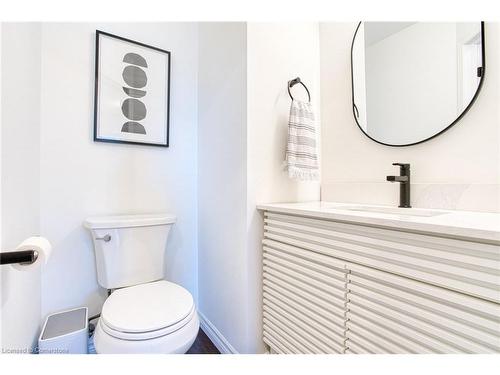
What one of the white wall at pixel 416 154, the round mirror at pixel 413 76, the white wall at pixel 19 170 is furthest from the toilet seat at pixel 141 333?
the round mirror at pixel 413 76

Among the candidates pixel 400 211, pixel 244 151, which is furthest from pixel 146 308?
pixel 400 211

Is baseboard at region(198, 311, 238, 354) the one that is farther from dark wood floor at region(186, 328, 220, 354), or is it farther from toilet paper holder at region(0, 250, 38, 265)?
toilet paper holder at region(0, 250, 38, 265)

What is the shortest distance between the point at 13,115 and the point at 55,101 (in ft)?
1.74

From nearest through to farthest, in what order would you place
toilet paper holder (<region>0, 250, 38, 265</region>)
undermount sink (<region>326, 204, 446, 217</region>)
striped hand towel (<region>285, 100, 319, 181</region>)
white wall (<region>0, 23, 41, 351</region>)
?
toilet paper holder (<region>0, 250, 38, 265</region>)
white wall (<region>0, 23, 41, 351</region>)
undermount sink (<region>326, 204, 446, 217</region>)
striped hand towel (<region>285, 100, 319, 181</region>)

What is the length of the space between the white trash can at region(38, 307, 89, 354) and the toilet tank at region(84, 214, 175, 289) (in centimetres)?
19

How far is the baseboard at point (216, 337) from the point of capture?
1.20 metres

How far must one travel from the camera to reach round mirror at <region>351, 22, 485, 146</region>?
935 mm

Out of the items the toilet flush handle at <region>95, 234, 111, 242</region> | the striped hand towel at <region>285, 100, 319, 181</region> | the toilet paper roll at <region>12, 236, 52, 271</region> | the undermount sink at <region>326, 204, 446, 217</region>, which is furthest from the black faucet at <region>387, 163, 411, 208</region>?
the toilet flush handle at <region>95, 234, 111, 242</region>

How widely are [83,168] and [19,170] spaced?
0.43 m

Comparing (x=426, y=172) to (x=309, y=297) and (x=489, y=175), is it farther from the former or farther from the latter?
(x=309, y=297)

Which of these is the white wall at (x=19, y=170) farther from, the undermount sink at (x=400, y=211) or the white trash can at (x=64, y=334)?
the undermount sink at (x=400, y=211)

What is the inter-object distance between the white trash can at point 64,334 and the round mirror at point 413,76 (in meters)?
1.72

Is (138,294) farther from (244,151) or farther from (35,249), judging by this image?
(244,151)
